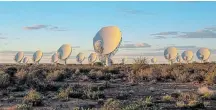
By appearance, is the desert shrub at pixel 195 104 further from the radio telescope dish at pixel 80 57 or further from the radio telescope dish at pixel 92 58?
the radio telescope dish at pixel 80 57

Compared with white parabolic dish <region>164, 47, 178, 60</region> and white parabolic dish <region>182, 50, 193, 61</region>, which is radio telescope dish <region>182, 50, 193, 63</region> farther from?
white parabolic dish <region>164, 47, 178, 60</region>

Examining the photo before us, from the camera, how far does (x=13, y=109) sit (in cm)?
1212

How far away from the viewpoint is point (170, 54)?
3017 inches

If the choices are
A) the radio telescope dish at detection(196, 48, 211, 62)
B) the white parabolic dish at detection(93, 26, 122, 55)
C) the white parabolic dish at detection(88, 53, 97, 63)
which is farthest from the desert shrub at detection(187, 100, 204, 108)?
the white parabolic dish at detection(88, 53, 97, 63)

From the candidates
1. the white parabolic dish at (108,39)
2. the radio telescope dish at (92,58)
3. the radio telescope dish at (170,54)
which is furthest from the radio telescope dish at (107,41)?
the radio telescope dish at (92,58)

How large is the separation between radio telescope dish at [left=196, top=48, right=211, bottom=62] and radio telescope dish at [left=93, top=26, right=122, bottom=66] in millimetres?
30547

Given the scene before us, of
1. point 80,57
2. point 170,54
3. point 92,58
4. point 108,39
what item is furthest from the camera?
point 80,57

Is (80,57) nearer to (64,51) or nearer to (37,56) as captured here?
(37,56)

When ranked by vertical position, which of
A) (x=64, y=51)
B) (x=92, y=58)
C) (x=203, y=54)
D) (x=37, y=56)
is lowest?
(x=203, y=54)

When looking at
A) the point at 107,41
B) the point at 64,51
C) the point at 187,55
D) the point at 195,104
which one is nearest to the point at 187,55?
the point at 187,55

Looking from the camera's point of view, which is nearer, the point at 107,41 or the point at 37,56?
the point at 107,41

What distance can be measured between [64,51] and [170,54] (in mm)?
20896

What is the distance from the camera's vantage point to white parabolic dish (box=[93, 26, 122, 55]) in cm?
4753

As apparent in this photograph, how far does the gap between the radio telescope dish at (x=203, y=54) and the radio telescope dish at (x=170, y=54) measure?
16.6 ft
